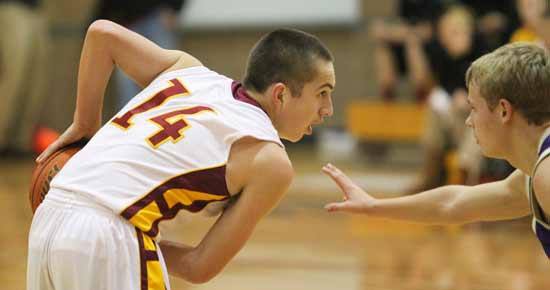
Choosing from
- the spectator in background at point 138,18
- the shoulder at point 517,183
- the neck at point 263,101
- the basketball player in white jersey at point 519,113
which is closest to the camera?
the basketball player in white jersey at point 519,113

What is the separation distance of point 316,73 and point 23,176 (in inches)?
294

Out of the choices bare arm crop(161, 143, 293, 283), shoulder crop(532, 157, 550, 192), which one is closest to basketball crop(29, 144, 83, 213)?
bare arm crop(161, 143, 293, 283)

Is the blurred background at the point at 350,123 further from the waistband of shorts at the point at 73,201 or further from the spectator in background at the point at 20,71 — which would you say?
the waistband of shorts at the point at 73,201

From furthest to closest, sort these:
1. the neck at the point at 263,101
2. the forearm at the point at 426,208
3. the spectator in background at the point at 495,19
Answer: the spectator in background at the point at 495,19
the forearm at the point at 426,208
the neck at the point at 263,101

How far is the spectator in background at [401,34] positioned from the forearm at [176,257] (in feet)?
22.2

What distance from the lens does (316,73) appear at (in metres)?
2.65

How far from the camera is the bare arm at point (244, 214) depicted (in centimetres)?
252

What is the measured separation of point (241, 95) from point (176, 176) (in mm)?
282

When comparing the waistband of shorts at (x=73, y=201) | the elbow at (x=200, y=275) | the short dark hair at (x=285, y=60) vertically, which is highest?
the short dark hair at (x=285, y=60)


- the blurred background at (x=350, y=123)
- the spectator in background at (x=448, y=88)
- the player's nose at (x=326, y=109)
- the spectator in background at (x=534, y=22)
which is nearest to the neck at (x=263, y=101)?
the player's nose at (x=326, y=109)

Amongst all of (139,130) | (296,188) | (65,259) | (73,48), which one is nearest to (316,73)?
(139,130)

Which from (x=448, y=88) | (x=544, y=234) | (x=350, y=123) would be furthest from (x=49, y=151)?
(x=350, y=123)

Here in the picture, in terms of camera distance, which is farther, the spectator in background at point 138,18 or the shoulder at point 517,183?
the spectator in background at point 138,18

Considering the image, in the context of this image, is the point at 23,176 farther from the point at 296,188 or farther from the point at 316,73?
the point at 316,73
